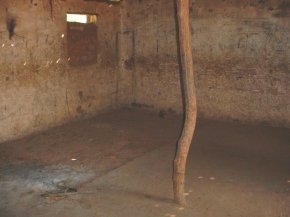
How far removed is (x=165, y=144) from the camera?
714cm

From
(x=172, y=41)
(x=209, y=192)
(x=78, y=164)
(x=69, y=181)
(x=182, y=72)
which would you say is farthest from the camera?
(x=172, y=41)

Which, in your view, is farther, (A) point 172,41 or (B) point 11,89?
(A) point 172,41

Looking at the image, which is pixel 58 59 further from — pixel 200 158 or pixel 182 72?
pixel 182 72

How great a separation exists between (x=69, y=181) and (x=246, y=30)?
4988 millimetres

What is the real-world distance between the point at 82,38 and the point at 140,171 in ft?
13.0

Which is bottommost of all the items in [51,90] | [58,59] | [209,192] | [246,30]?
[209,192]

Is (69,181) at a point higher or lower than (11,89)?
lower

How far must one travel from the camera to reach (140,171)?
5.75 meters

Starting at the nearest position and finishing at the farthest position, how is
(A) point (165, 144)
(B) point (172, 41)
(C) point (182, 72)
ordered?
(C) point (182, 72) → (A) point (165, 144) → (B) point (172, 41)

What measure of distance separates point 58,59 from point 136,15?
8.17ft

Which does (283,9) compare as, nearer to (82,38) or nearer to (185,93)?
(82,38)

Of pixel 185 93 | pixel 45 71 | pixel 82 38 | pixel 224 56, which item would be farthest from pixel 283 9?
pixel 45 71

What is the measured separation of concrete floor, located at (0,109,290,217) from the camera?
4582mm

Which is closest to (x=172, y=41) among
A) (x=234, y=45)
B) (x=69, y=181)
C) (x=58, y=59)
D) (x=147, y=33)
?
(x=147, y=33)
